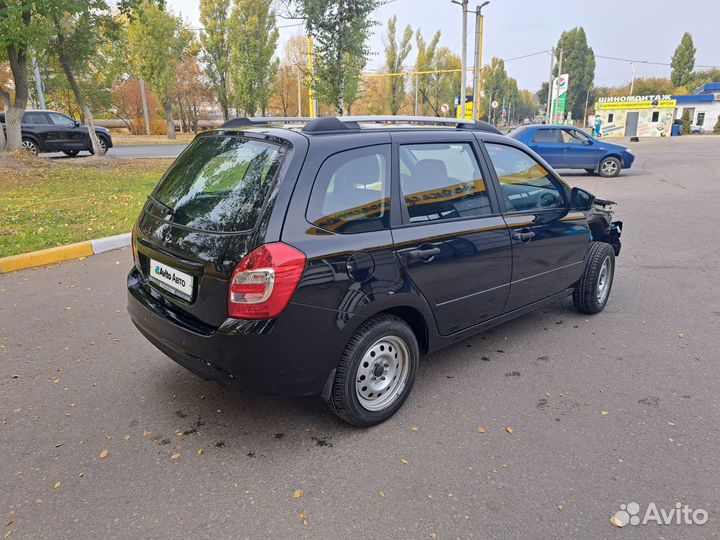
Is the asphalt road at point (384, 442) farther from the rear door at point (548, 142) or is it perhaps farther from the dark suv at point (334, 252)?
the rear door at point (548, 142)

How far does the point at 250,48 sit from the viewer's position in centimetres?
3534

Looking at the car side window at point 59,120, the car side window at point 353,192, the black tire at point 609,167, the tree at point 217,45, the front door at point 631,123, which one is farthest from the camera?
the front door at point 631,123

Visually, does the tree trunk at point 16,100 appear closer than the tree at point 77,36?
Yes

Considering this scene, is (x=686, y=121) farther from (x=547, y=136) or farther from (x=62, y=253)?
(x=62, y=253)

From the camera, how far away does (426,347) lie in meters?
3.38

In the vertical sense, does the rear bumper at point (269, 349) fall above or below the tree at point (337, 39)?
below

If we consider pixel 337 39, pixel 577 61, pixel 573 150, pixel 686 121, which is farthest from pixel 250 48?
pixel 577 61

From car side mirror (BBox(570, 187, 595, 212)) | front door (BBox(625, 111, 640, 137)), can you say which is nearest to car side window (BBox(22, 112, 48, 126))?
car side mirror (BBox(570, 187, 595, 212))

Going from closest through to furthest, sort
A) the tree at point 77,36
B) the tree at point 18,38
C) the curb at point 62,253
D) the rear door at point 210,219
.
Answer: the rear door at point 210,219, the curb at point 62,253, the tree at point 18,38, the tree at point 77,36

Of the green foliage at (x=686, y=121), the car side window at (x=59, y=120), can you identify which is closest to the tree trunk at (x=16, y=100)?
the car side window at (x=59, y=120)

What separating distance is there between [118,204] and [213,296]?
791 centimetres

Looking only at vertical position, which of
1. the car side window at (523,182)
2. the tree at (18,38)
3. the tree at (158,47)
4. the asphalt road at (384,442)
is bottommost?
the asphalt road at (384,442)

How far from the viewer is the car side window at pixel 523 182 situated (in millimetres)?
3762

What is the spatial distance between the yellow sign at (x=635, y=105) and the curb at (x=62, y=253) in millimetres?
59000
